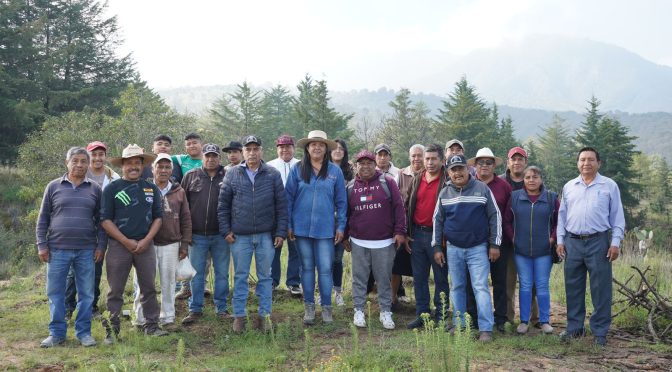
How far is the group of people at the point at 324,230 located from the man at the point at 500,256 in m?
0.01

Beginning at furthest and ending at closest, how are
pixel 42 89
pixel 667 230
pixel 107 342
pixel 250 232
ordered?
pixel 667 230
pixel 42 89
pixel 250 232
pixel 107 342

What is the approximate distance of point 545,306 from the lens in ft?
18.7

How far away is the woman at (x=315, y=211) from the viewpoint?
5.74 metres

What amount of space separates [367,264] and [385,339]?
98 centimetres

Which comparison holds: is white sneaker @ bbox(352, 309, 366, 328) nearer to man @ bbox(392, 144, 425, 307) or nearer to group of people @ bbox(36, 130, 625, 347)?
group of people @ bbox(36, 130, 625, 347)

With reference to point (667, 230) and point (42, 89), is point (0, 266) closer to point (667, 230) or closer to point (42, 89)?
point (42, 89)

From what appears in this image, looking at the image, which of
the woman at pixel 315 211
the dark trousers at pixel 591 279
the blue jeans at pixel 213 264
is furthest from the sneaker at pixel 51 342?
the dark trousers at pixel 591 279

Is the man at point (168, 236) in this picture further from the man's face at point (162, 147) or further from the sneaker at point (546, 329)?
the sneaker at point (546, 329)

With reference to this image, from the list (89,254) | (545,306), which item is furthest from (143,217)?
(545,306)

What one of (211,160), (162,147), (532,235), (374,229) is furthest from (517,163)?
(162,147)

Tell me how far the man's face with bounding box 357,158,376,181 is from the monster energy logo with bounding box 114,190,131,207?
273 centimetres

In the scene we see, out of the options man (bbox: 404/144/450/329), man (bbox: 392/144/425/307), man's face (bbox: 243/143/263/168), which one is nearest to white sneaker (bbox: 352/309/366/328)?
man (bbox: 404/144/450/329)

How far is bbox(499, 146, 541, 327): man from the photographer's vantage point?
594 centimetres

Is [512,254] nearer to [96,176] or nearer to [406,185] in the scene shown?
[406,185]
